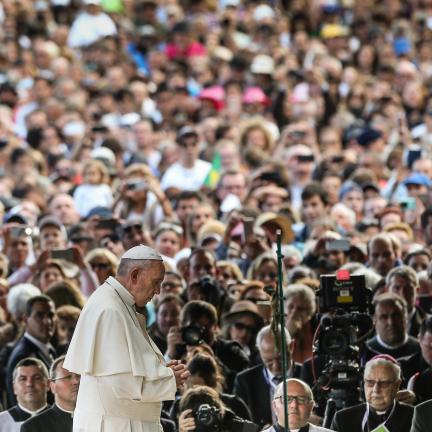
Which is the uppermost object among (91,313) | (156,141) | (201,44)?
(201,44)

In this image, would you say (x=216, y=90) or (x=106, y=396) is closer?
(x=106, y=396)

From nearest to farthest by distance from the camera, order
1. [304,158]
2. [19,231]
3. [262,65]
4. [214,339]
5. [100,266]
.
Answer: [214,339] → [100,266] → [19,231] → [304,158] → [262,65]

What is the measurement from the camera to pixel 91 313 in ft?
36.5

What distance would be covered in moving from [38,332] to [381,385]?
3158mm

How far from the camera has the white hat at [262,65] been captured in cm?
2570

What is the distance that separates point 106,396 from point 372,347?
185 inches

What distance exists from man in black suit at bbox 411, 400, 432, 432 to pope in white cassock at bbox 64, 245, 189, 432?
277cm

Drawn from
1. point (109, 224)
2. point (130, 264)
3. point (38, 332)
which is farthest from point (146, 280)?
point (109, 224)

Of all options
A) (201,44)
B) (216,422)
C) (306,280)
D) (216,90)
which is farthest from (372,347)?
(201,44)

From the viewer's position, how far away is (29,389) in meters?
14.2

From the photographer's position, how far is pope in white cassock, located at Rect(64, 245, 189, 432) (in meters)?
10.9

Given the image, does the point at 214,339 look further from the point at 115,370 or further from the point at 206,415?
the point at 115,370

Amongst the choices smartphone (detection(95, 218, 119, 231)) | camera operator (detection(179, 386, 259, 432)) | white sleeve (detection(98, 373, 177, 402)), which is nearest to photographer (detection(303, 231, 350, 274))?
smartphone (detection(95, 218, 119, 231))

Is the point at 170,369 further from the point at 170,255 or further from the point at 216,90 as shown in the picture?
the point at 216,90
